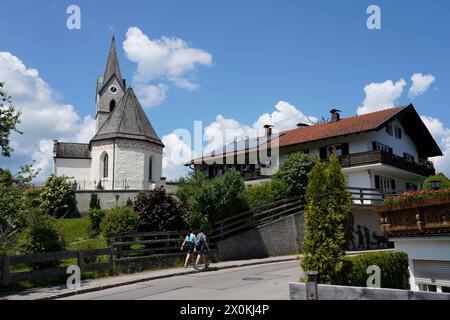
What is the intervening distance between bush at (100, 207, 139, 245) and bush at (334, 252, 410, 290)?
1065 cm

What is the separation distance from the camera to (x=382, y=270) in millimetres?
10805

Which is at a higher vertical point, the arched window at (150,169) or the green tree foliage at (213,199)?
the arched window at (150,169)

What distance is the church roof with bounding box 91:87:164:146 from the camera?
4528cm

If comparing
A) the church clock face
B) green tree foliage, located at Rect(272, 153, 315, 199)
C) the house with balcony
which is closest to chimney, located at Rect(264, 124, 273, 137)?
the house with balcony

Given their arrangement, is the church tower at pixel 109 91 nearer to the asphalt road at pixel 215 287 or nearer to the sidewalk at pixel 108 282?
the sidewalk at pixel 108 282

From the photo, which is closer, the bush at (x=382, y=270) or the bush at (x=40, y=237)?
the bush at (x=382, y=270)

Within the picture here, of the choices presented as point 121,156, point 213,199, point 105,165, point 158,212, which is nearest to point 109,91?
point 105,165

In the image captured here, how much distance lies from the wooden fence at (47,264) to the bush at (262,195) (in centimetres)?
1123

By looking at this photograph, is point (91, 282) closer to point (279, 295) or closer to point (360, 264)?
point (279, 295)

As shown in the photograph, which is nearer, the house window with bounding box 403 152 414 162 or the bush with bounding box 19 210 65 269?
the bush with bounding box 19 210 65 269

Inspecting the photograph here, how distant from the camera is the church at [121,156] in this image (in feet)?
145

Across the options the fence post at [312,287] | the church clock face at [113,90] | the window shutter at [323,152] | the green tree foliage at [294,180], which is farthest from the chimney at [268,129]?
the fence post at [312,287]

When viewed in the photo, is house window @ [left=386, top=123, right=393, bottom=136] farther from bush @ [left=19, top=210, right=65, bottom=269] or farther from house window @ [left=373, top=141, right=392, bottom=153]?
bush @ [left=19, top=210, right=65, bottom=269]
